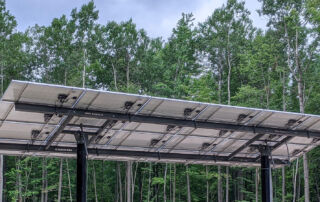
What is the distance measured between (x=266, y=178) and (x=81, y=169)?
5.85 meters

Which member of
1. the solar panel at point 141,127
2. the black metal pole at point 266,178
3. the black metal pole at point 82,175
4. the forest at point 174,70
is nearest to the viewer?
the solar panel at point 141,127

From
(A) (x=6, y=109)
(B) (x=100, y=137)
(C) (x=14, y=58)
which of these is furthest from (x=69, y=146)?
(C) (x=14, y=58)

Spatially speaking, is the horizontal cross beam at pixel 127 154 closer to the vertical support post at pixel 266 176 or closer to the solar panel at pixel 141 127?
the solar panel at pixel 141 127

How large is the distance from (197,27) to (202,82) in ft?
28.6

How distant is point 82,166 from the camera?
474 inches

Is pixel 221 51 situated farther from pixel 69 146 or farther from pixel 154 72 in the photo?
pixel 69 146

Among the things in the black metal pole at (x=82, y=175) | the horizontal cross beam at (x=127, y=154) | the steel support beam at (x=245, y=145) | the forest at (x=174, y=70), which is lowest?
the black metal pole at (x=82, y=175)

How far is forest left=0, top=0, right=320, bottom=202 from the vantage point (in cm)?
3712

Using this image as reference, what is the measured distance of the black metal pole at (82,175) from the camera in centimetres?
1173

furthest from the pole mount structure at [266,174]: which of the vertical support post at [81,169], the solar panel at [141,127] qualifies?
the vertical support post at [81,169]

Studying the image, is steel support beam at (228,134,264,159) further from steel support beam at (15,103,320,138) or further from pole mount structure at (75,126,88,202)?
pole mount structure at (75,126,88,202)

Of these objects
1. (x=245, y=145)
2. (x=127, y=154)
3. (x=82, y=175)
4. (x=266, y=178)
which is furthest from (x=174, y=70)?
(x=82, y=175)

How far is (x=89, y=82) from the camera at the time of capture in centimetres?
4425

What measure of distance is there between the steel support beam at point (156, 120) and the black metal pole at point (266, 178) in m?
1.56
